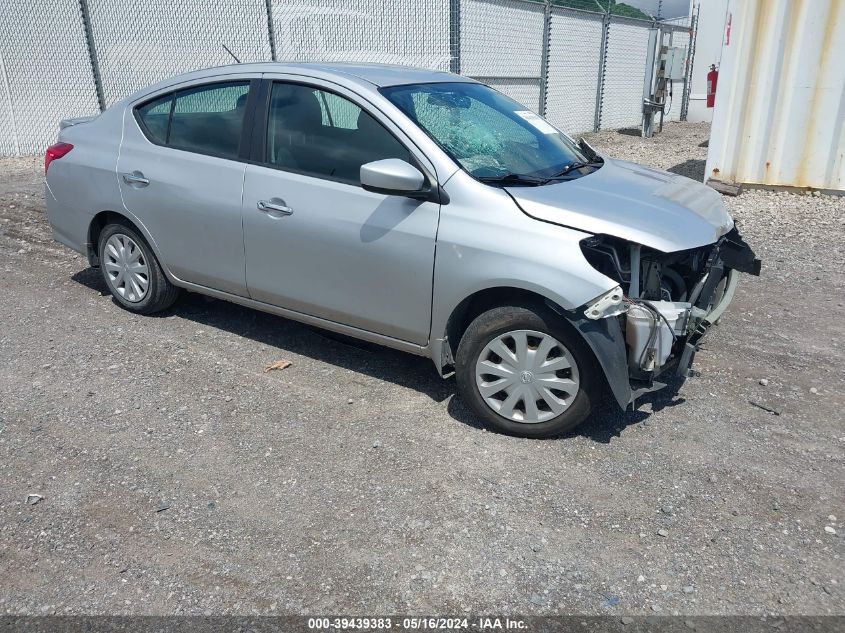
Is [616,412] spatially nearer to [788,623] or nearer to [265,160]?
[788,623]

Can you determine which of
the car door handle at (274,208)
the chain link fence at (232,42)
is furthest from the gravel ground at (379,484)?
the chain link fence at (232,42)

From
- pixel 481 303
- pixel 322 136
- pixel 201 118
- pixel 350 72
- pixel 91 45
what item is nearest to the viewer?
pixel 481 303

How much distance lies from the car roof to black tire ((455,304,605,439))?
1.57m

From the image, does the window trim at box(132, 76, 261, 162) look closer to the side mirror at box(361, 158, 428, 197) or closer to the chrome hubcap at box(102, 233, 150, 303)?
the chrome hubcap at box(102, 233, 150, 303)

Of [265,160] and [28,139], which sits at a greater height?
[265,160]

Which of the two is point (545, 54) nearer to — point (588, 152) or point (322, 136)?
point (588, 152)

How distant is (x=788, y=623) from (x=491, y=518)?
3.90 ft

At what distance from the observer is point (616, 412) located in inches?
160

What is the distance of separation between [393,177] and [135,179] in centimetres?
219

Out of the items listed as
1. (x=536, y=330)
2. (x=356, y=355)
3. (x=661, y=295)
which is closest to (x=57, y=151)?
(x=356, y=355)

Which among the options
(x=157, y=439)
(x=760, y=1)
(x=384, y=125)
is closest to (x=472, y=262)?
(x=384, y=125)

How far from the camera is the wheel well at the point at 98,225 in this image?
201 inches

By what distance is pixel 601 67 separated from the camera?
15.5m

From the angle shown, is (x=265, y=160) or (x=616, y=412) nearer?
(x=616, y=412)
